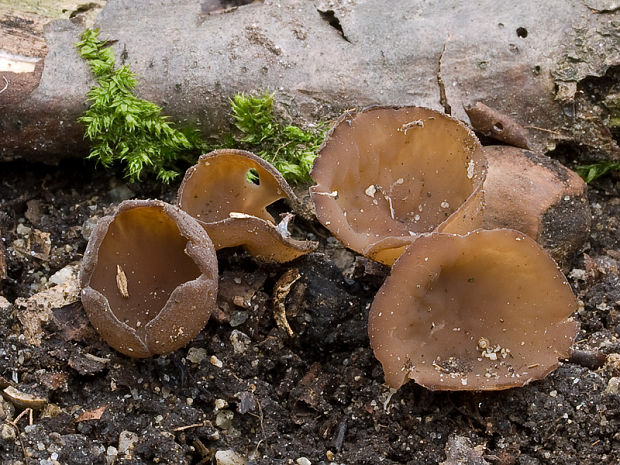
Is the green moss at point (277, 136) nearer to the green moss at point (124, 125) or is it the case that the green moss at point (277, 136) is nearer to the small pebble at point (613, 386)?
the green moss at point (124, 125)

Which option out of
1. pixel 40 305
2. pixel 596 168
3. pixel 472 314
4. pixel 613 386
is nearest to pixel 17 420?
pixel 40 305

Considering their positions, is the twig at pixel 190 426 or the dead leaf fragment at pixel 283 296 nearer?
the twig at pixel 190 426

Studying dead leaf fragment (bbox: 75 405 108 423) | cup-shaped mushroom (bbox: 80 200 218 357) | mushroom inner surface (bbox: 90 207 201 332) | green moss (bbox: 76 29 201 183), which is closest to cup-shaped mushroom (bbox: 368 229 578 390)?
cup-shaped mushroom (bbox: 80 200 218 357)

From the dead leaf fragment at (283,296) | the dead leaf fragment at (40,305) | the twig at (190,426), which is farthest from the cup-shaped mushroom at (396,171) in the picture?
the dead leaf fragment at (40,305)

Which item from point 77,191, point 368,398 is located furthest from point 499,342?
point 77,191

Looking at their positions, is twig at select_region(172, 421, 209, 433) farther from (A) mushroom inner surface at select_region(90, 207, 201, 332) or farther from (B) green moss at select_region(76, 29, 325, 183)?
(B) green moss at select_region(76, 29, 325, 183)

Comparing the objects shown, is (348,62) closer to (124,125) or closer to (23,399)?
(124,125)

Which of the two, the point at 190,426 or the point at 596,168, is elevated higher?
the point at 596,168

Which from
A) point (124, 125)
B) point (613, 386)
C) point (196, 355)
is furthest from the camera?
point (124, 125)

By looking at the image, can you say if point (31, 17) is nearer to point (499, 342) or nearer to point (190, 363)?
point (190, 363)
